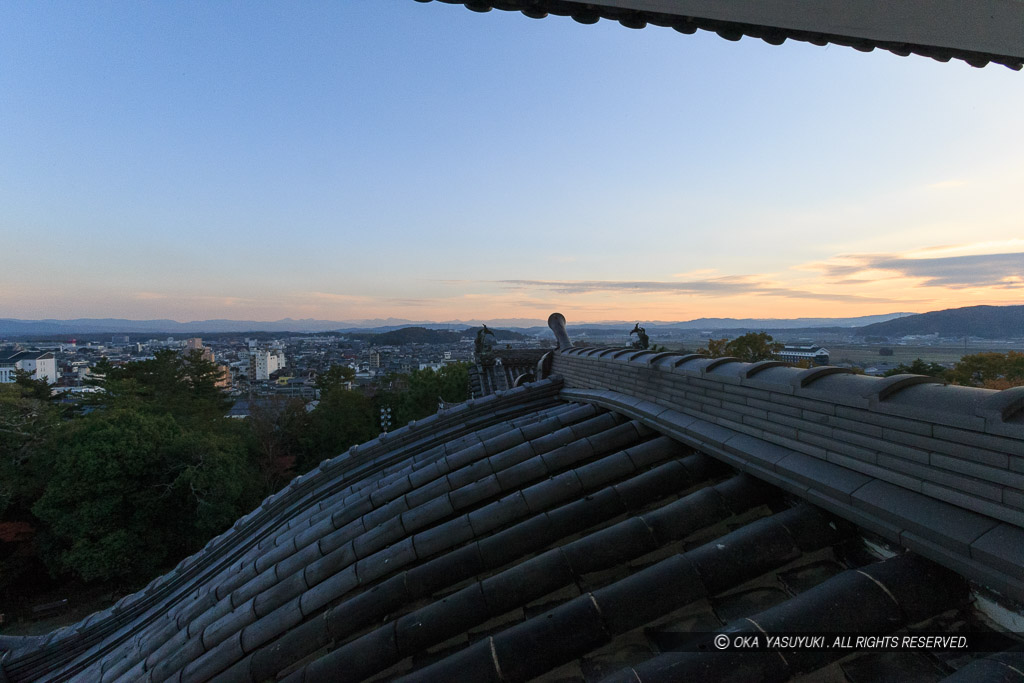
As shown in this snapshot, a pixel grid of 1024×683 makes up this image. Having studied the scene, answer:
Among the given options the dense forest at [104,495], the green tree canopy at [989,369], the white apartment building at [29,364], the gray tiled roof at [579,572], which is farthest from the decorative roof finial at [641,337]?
the white apartment building at [29,364]

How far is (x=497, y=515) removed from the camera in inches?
197

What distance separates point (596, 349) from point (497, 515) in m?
4.96

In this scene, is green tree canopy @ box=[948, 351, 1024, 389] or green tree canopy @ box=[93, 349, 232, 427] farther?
green tree canopy @ box=[93, 349, 232, 427]

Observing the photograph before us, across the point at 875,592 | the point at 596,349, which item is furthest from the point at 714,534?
the point at 596,349

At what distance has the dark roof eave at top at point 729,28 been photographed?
3.10m

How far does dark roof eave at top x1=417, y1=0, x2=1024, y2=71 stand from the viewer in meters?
3.10

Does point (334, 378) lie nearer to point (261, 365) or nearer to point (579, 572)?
point (579, 572)

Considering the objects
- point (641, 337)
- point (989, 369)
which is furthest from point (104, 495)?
point (989, 369)

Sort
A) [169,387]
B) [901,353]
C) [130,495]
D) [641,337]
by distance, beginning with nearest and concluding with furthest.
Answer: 1. [641,337]
2. [130,495]
3. [169,387]
4. [901,353]

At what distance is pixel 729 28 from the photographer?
3738 mm

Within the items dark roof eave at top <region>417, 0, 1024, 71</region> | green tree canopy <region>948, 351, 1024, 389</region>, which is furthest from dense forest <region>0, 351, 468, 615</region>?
green tree canopy <region>948, 351, 1024, 389</region>

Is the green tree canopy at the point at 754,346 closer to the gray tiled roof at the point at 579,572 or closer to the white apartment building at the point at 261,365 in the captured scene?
the gray tiled roof at the point at 579,572

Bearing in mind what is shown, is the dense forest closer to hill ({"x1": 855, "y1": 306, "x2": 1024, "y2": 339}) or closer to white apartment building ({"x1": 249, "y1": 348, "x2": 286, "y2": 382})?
hill ({"x1": 855, "y1": 306, "x2": 1024, "y2": 339})

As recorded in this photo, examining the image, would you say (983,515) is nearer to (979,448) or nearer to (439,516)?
(979,448)
